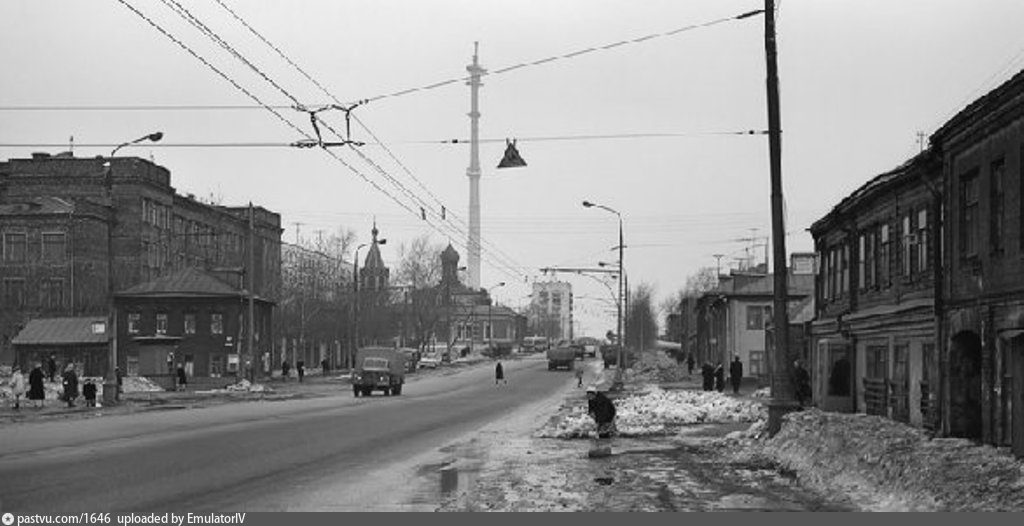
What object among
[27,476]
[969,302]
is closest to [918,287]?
[969,302]

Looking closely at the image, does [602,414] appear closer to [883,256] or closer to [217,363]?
[883,256]

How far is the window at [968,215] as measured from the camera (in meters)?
22.4

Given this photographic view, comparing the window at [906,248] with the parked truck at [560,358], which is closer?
the window at [906,248]

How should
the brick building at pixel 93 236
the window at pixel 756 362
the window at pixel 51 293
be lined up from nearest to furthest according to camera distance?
the window at pixel 756 362 < the brick building at pixel 93 236 < the window at pixel 51 293

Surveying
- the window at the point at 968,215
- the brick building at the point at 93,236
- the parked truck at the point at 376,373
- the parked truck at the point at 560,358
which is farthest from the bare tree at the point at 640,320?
the window at the point at 968,215

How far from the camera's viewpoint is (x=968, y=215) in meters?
23.0

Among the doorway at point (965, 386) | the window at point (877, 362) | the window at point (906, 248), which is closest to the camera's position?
the doorway at point (965, 386)

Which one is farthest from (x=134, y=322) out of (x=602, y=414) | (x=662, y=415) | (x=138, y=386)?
(x=602, y=414)

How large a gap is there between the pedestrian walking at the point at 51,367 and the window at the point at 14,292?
21889mm

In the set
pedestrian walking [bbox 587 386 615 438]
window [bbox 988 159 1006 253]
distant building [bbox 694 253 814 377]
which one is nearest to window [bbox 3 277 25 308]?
distant building [bbox 694 253 814 377]

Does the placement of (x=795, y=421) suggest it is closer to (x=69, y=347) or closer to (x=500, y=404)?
(x=500, y=404)

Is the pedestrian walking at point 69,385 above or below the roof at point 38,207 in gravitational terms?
below

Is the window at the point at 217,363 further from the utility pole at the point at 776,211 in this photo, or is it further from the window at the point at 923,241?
the utility pole at the point at 776,211

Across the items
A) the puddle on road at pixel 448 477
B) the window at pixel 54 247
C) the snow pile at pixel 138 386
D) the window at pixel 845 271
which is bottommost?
the snow pile at pixel 138 386
